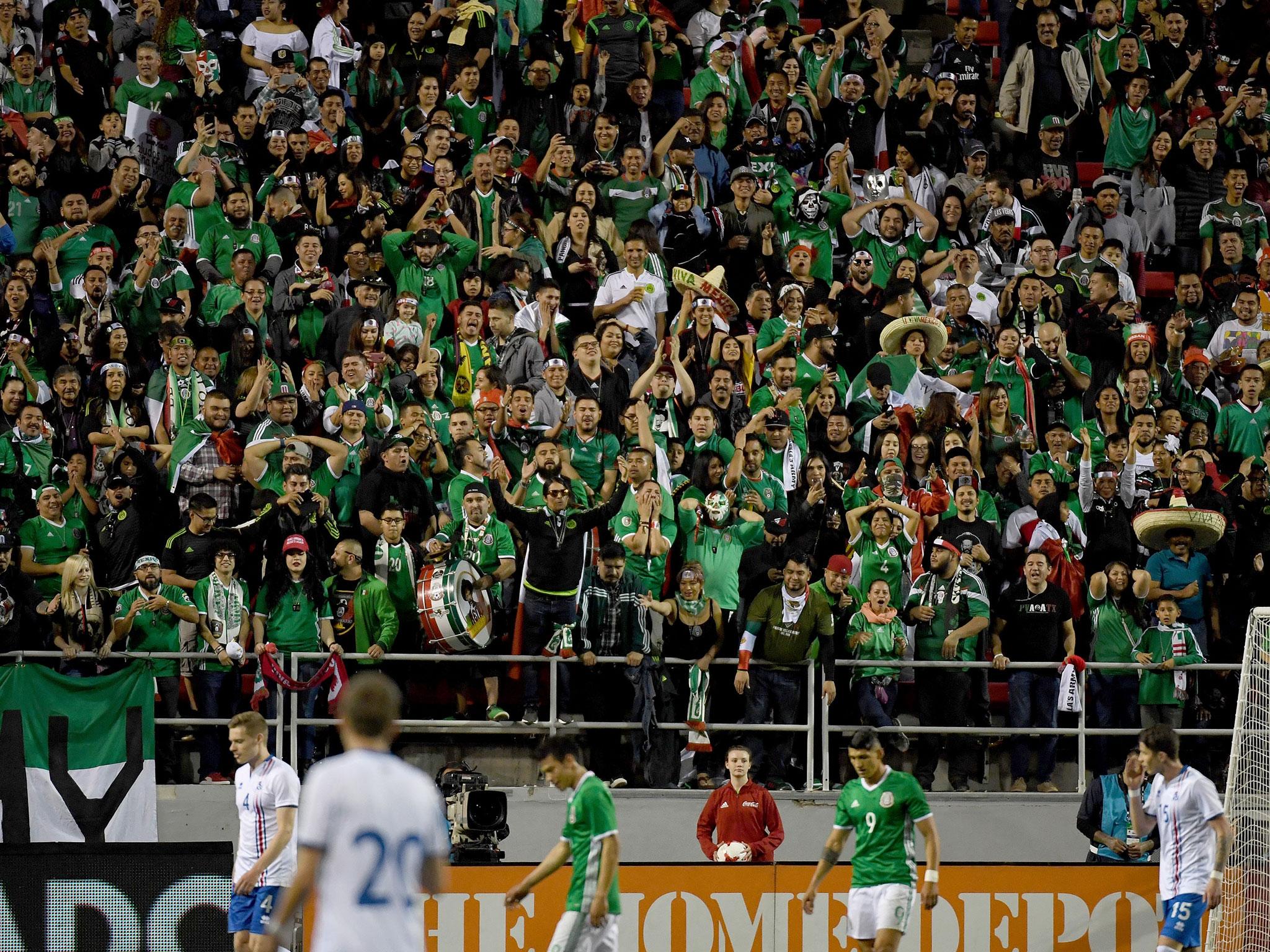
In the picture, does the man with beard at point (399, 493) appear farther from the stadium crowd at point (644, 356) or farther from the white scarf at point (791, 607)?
the white scarf at point (791, 607)

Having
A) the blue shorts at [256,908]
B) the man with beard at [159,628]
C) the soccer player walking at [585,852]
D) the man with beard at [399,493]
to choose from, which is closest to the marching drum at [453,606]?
→ the man with beard at [399,493]

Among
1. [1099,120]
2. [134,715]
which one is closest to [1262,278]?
[1099,120]

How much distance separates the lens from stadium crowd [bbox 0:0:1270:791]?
47.5ft

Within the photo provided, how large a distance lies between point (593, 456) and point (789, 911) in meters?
4.62

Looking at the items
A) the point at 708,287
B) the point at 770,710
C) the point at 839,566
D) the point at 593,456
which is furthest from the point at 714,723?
the point at 708,287

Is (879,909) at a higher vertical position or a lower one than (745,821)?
lower

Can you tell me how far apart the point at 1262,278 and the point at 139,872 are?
12331 millimetres

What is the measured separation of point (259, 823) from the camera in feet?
35.1

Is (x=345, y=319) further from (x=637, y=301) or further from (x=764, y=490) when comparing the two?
(x=764, y=490)

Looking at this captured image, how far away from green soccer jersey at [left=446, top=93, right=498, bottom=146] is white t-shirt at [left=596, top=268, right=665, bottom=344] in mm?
2619

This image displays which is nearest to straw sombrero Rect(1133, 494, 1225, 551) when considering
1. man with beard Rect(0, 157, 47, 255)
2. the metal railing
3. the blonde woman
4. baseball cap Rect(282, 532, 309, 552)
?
the metal railing

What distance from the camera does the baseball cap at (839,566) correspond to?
47.8 feet

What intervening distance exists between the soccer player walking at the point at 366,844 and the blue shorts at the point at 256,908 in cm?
388

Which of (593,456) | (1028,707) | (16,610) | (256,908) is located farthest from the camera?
(593,456)
